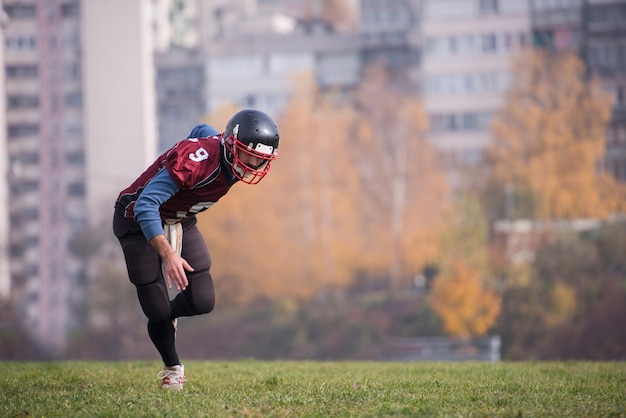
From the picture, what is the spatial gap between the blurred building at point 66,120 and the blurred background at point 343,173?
8.4 inches

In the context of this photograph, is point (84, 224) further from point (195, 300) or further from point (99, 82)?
point (195, 300)

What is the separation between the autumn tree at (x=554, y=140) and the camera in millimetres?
69375

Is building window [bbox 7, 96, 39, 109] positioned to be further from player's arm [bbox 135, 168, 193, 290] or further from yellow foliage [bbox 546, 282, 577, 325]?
player's arm [bbox 135, 168, 193, 290]

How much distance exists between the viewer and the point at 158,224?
8.83 meters

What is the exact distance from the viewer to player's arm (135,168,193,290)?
877cm

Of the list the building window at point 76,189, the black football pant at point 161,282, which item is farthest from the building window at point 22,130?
the black football pant at point 161,282

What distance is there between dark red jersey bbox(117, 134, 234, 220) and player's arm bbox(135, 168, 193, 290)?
0.14 meters

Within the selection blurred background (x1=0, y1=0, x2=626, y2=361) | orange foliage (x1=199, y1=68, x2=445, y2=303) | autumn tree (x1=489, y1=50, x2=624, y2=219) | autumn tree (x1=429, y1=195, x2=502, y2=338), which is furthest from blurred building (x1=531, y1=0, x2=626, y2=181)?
autumn tree (x1=429, y1=195, x2=502, y2=338)

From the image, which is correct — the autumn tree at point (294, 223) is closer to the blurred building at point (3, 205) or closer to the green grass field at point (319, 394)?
the blurred building at point (3, 205)

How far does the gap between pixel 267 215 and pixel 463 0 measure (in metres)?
26.9

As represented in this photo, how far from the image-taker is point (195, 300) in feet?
30.5

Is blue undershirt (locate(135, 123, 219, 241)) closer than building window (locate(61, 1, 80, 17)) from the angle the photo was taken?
Yes

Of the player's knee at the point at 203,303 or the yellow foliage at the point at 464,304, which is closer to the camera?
the player's knee at the point at 203,303

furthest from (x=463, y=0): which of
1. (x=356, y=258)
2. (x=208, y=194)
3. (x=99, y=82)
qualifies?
(x=208, y=194)
